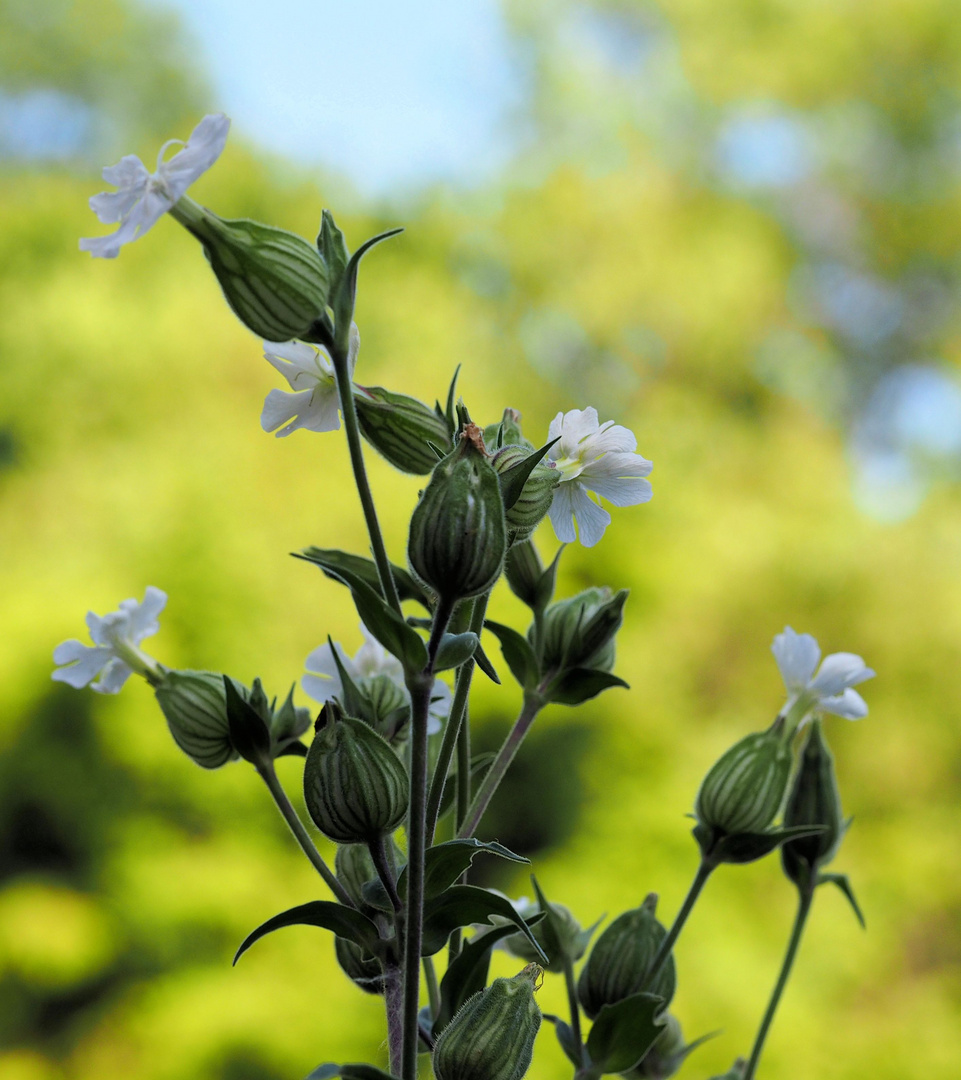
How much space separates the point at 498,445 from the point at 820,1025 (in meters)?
2.27

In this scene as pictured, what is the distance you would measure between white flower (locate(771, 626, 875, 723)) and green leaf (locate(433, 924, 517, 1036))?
170 mm

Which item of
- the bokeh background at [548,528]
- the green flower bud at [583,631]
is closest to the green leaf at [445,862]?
the green flower bud at [583,631]

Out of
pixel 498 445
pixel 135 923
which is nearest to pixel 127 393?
pixel 135 923

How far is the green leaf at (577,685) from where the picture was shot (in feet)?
1.35

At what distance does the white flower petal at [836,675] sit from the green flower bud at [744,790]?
4 cm

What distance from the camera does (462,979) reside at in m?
0.37

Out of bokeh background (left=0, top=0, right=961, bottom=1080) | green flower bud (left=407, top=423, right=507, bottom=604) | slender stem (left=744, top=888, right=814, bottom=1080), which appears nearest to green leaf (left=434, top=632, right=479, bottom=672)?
green flower bud (left=407, top=423, right=507, bottom=604)

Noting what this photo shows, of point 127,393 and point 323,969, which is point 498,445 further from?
point 127,393

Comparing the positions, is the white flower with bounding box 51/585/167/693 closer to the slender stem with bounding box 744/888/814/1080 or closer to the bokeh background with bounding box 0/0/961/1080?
the slender stem with bounding box 744/888/814/1080

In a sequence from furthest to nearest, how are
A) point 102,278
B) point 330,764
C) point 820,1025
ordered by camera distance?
1. point 102,278
2. point 820,1025
3. point 330,764

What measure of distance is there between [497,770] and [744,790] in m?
0.10

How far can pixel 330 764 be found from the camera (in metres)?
0.32

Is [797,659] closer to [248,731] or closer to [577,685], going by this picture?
[577,685]

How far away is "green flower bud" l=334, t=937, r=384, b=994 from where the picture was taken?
1.22 feet
